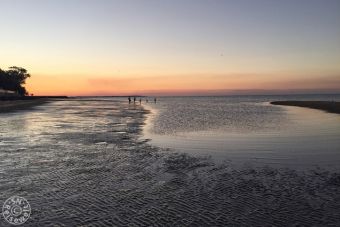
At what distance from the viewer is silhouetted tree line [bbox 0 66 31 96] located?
140 m

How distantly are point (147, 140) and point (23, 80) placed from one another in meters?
174

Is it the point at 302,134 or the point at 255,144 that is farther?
A: the point at 302,134

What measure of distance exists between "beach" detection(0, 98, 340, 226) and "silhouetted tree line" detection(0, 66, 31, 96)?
133878 mm

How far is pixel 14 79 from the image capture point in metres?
162

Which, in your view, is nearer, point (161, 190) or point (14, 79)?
point (161, 190)

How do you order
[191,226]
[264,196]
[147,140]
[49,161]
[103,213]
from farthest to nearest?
[147,140]
[49,161]
[264,196]
[103,213]
[191,226]

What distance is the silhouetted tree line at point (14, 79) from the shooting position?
14000cm

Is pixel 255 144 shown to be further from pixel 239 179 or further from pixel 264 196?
pixel 264 196

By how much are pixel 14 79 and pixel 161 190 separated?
166661mm

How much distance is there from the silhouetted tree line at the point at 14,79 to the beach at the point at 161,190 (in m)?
Result: 134

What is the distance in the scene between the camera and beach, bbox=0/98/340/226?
31.9 ft

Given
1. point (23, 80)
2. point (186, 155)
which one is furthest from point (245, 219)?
point (23, 80)

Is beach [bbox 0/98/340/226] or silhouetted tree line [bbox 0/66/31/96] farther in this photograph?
silhouetted tree line [bbox 0/66/31/96]

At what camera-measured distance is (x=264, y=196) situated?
11.8 meters
